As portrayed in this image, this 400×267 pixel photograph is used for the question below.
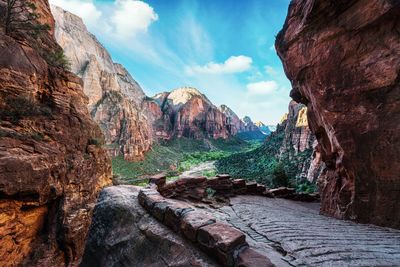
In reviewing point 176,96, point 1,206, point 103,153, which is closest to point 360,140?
point 1,206

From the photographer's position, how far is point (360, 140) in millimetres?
6301

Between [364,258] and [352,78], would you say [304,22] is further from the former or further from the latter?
[364,258]

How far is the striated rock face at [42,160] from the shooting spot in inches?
426

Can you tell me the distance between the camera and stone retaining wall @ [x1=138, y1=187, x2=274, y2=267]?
2.38 metres

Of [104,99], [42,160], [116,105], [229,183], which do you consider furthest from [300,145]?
[104,99]

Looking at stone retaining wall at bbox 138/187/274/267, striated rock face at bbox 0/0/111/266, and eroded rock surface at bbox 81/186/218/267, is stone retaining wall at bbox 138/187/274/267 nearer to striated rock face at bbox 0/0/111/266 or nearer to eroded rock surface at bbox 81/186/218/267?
eroded rock surface at bbox 81/186/218/267

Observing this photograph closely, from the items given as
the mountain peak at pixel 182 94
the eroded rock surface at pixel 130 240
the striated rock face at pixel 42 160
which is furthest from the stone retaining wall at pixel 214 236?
the mountain peak at pixel 182 94

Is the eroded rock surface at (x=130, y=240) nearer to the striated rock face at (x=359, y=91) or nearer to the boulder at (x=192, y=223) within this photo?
the boulder at (x=192, y=223)

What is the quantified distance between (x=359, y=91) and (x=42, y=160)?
1464 centimetres

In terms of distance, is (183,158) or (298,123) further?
(183,158)

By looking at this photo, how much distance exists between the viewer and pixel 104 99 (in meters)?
82.4

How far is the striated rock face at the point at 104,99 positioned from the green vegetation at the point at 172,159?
4397 mm

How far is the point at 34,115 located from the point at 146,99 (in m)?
117

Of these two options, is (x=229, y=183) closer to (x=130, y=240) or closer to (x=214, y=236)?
(x=130, y=240)
